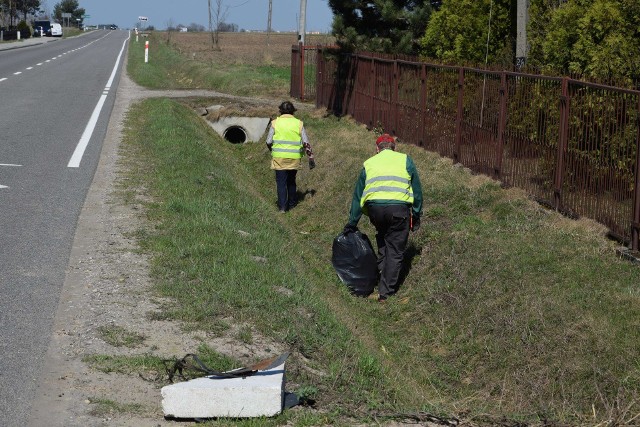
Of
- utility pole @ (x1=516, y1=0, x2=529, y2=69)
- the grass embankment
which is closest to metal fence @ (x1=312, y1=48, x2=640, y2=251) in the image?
the grass embankment

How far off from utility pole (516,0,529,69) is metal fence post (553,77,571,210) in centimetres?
454

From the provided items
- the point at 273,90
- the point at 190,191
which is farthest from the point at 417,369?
the point at 273,90

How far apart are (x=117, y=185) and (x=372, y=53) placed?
31.3 feet

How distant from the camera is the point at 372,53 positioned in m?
Result: 21.3

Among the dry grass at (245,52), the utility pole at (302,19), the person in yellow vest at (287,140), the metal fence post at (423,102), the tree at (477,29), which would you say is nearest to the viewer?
the person in yellow vest at (287,140)

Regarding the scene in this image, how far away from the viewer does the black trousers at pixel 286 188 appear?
15.0m

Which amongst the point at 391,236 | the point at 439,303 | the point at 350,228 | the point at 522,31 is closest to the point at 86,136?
the point at 522,31

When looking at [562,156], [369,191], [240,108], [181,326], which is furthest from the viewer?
[240,108]

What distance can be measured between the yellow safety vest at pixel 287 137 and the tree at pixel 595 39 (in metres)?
3.69

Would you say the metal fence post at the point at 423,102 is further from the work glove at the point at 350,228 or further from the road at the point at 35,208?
the work glove at the point at 350,228

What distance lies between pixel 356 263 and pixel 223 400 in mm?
5742

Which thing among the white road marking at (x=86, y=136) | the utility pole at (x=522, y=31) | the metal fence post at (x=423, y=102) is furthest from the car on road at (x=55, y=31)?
the utility pole at (x=522, y=31)

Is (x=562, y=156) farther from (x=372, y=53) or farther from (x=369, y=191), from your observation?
(x=372, y=53)

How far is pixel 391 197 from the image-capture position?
410 inches
